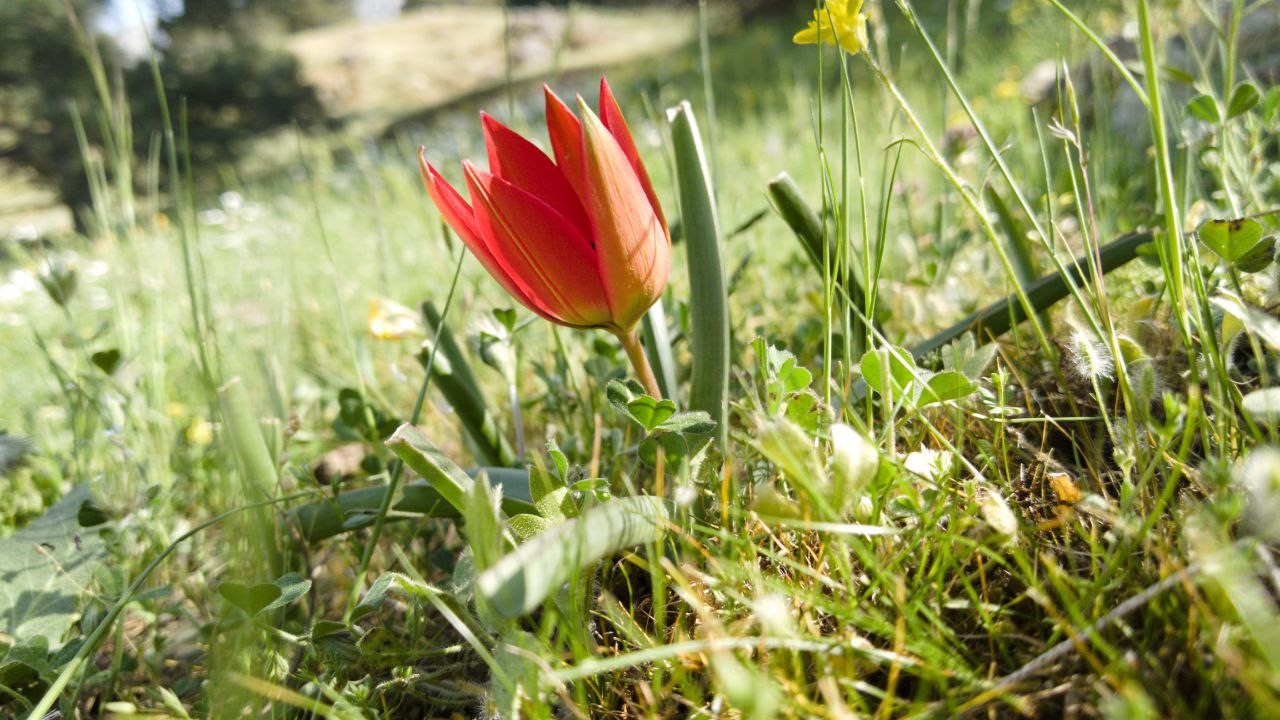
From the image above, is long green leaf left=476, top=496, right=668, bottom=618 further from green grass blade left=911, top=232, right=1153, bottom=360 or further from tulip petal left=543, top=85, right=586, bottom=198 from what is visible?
green grass blade left=911, top=232, right=1153, bottom=360

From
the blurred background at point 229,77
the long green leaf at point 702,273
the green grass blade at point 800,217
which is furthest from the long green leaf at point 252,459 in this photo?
the blurred background at point 229,77

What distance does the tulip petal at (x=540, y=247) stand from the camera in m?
0.56

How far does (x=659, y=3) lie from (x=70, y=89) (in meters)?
14.7

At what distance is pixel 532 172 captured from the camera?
0.62 m

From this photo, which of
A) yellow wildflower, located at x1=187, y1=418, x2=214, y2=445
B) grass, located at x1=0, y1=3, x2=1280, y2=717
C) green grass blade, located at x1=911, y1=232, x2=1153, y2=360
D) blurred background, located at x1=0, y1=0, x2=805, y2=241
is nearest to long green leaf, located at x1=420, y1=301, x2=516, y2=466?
grass, located at x1=0, y1=3, x2=1280, y2=717

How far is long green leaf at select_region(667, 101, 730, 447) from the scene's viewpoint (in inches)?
25.3

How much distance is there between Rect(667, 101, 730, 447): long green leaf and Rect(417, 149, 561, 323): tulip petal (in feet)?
0.43

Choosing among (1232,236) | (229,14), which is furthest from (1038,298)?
(229,14)

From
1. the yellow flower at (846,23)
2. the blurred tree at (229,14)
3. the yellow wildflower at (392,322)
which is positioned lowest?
the yellow wildflower at (392,322)

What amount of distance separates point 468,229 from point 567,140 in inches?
4.0

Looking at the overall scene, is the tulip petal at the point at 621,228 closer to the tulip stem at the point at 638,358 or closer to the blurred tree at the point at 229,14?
the tulip stem at the point at 638,358

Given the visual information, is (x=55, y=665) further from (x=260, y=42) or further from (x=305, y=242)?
(x=260, y=42)

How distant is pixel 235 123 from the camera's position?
34.4ft

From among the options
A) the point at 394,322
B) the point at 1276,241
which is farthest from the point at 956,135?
the point at 394,322
